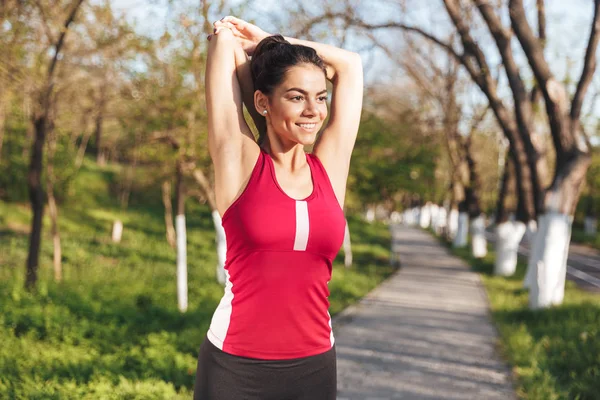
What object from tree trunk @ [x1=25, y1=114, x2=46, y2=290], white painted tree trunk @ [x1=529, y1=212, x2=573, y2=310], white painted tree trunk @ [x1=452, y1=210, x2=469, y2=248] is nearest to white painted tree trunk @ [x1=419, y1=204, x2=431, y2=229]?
white painted tree trunk @ [x1=452, y1=210, x2=469, y2=248]

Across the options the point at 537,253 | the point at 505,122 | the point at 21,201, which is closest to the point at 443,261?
the point at 505,122

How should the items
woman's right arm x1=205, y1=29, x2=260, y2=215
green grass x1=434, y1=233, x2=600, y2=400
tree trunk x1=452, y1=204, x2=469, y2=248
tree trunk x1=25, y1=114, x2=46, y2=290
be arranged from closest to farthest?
woman's right arm x1=205, y1=29, x2=260, y2=215 < green grass x1=434, y1=233, x2=600, y2=400 < tree trunk x1=25, y1=114, x2=46, y2=290 < tree trunk x1=452, y1=204, x2=469, y2=248

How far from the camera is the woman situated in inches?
72.8

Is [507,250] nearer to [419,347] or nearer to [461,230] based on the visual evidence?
[419,347]

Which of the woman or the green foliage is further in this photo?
the green foliage

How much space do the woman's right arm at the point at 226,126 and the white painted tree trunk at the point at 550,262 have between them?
8316 mm

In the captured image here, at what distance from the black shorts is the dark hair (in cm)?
85

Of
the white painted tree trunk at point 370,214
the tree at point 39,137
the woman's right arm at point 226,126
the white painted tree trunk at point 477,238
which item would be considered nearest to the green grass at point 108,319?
the tree at point 39,137

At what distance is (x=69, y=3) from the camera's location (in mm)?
9219

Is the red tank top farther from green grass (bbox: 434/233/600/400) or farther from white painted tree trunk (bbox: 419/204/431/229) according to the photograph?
white painted tree trunk (bbox: 419/204/431/229)

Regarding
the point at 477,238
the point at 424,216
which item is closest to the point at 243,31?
the point at 477,238

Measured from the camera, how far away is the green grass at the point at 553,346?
5520 mm

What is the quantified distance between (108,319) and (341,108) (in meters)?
6.08

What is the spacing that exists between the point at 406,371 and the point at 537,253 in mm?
4471
